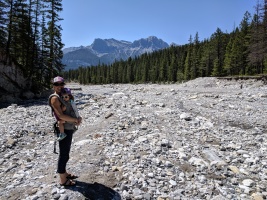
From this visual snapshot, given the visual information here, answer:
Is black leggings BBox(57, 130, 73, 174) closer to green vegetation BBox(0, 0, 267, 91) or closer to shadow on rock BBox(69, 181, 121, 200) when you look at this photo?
shadow on rock BBox(69, 181, 121, 200)

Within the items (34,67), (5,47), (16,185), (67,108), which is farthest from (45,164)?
(34,67)

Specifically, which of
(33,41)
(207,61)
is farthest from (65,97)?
(207,61)

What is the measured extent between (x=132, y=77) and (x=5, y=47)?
96280 millimetres

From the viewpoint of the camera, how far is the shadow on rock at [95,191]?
5594mm

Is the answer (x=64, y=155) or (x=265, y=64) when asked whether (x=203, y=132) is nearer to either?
(x=64, y=155)

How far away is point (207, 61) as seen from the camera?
72250 millimetres

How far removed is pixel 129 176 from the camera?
652cm

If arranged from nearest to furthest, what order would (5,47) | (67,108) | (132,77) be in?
1. (67,108)
2. (5,47)
3. (132,77)

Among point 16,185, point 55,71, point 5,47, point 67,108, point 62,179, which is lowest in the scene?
point 16,185

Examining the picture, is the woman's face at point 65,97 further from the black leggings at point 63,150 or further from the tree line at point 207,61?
the tree line at point 207,61

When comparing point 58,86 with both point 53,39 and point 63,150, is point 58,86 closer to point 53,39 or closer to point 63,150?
point 63,150

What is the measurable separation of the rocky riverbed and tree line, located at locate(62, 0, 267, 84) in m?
32.0

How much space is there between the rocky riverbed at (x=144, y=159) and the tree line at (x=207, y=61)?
105 ft

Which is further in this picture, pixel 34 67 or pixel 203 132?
pixel 34 67
